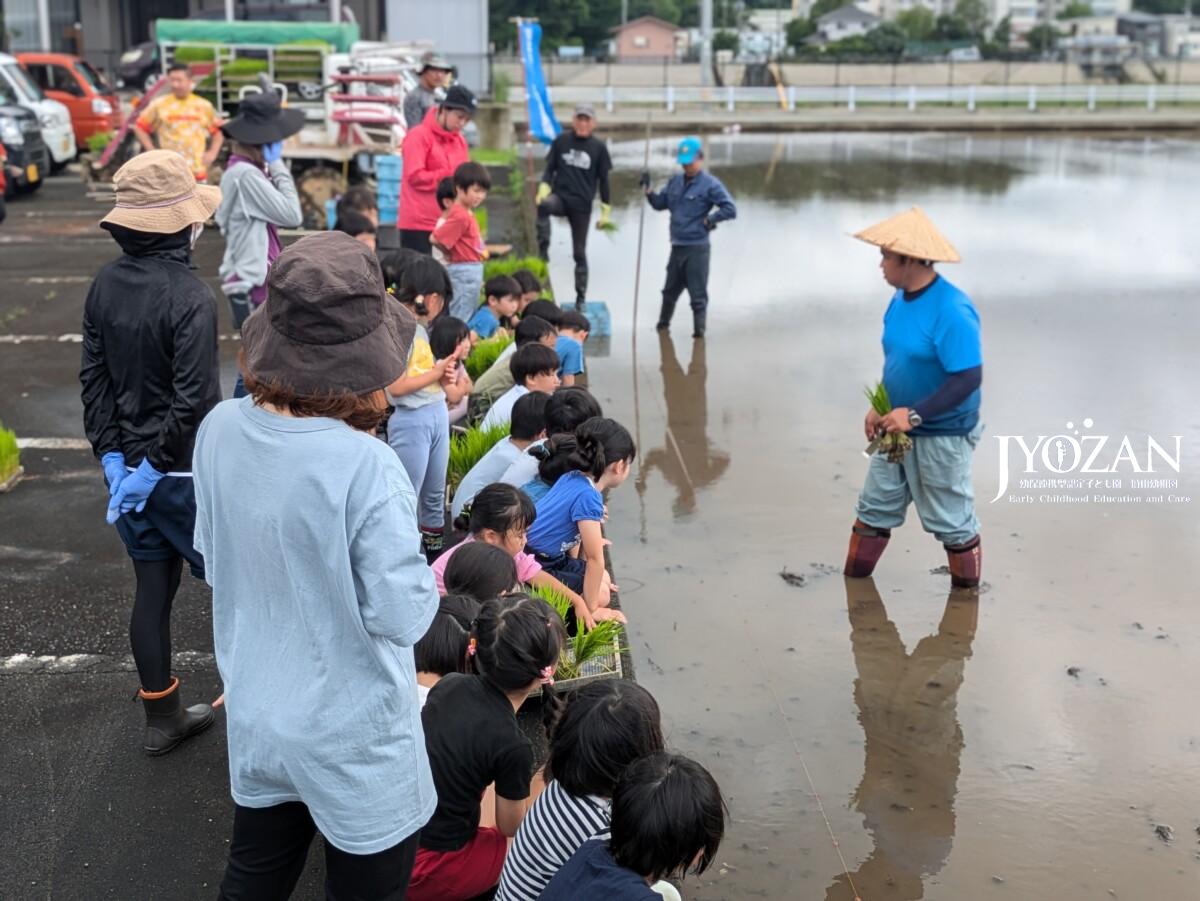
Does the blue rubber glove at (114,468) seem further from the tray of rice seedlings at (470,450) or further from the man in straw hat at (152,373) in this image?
the tray of rice seedlings at (470,450)

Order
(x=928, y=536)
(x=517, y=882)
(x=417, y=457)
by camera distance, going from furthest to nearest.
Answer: (x=928, y=536) → (x=417, y=457) → (x=517, y=882)

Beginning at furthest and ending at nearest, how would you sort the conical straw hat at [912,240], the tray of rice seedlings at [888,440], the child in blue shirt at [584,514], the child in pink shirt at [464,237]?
1. the child in pink shirt at [464,237]
2. the tray of rice seedlings at [888,440]
3. the conical straw hat at [912,240]
4. the child in blue shirt at [584,514]

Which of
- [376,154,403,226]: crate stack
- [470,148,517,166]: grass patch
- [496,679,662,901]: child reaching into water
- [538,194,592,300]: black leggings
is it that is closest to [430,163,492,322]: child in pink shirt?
[538,194,592,300]: black leggings

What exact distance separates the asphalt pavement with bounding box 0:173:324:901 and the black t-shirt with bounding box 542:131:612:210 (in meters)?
4.90

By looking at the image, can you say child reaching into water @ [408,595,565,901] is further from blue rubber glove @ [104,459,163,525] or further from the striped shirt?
blue rubber glove @ [104,459,163,525]

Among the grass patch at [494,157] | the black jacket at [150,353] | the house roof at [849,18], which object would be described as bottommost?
the black jacket at [150,353]

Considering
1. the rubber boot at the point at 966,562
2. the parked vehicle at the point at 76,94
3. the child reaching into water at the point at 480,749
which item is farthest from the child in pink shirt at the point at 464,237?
the parked vehicle at the point at 76,94

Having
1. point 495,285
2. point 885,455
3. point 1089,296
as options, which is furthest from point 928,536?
point 1089,296

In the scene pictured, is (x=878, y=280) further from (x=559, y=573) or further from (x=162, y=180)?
(x=162, y=180)

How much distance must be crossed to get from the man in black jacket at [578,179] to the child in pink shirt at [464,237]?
294 centimetres

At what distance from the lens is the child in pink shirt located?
7902 mm

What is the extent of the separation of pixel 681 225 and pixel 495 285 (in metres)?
2.62

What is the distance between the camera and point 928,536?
673 cm

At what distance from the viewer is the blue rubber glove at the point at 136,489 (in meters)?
3.96
